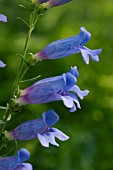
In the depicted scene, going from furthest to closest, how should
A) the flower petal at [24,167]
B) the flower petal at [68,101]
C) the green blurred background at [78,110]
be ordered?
the green blurred background at [78,110], the flower petal at [24,167], the flower petal at [68,101]

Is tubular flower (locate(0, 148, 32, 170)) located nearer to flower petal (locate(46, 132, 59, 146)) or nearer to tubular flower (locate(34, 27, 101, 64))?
flower petal (locate(46, 132, 59, 146))

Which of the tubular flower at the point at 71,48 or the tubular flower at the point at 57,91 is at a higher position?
the tubular flower at the point at 71,48

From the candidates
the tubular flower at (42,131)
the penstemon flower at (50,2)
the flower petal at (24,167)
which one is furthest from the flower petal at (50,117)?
the penstemon flower at (50,2)

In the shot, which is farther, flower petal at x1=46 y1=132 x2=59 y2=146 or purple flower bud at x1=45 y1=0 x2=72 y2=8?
purple flower bud at x1=45 y1=0 x2=72 y2=8

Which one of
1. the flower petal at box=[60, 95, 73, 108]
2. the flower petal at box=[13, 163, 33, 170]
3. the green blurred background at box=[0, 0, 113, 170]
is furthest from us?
the green blurred background at box=[0, 0, 113, 170]

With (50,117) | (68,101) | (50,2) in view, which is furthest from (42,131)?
(50,2)

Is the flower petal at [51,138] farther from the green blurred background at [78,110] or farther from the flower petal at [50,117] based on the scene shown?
the green blurred background at [78,110]

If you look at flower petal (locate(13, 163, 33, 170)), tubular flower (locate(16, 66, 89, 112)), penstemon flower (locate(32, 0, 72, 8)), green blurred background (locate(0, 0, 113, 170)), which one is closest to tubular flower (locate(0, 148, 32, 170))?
flower petal (locate(13, 163, 33, 170))
